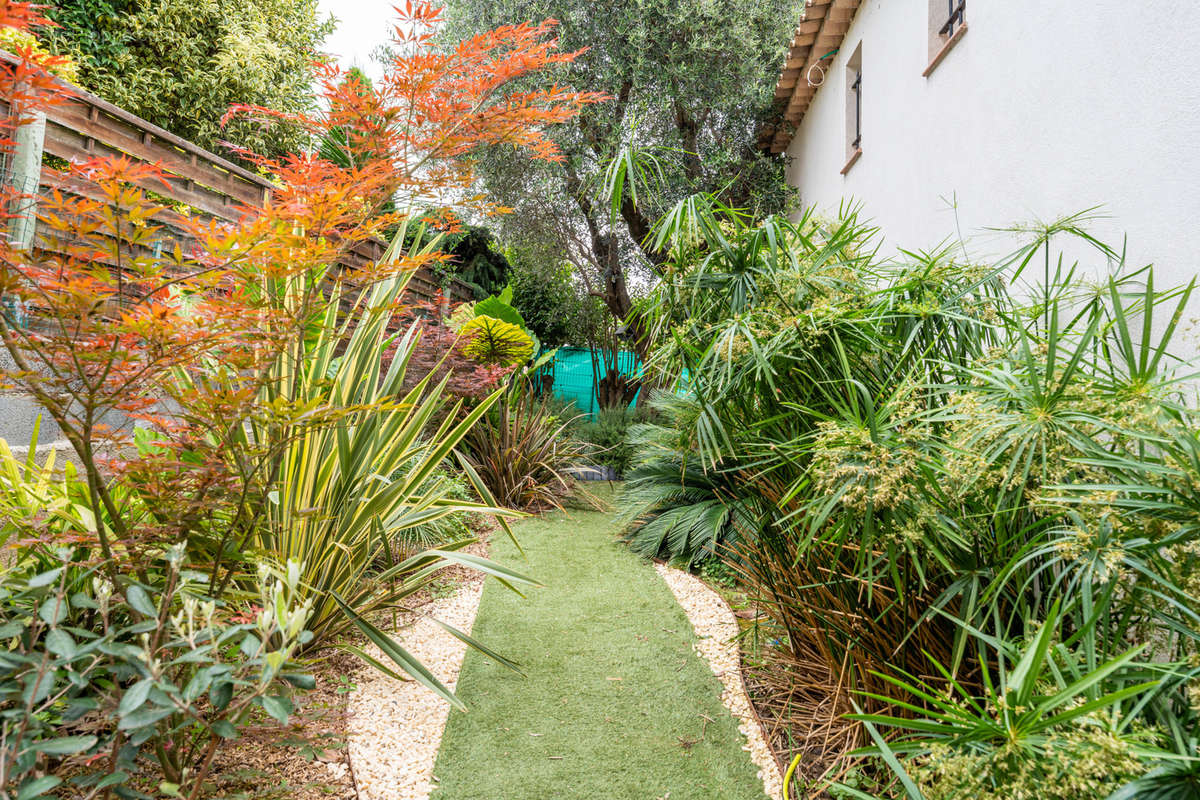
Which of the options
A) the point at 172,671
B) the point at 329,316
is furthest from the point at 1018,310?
the point at 172,671

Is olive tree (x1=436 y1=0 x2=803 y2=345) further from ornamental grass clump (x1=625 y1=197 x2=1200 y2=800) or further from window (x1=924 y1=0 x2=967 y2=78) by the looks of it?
ornamental grass clump (x1=625 y1=197 x2=1200 y2=800)

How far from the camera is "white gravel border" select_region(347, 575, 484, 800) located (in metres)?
1.86

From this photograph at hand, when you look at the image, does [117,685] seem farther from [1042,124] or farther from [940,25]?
[940,25]

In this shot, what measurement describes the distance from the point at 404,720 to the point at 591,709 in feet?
2.23

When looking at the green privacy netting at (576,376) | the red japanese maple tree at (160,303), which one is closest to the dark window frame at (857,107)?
the red japanese maple tree at (160,303)

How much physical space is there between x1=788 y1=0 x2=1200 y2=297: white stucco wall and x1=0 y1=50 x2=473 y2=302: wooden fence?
8.68 feet

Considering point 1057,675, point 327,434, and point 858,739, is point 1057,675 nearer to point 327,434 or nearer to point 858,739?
point 858,739

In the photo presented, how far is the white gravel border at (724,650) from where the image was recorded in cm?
201

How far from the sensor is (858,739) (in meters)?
1.87

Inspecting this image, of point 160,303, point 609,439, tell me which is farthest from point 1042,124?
point 609,439

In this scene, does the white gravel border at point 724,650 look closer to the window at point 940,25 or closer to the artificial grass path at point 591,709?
the artificial grass path at point 591,709

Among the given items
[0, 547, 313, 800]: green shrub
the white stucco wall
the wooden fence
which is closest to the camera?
[0, 547, 313, 800]: green shrub

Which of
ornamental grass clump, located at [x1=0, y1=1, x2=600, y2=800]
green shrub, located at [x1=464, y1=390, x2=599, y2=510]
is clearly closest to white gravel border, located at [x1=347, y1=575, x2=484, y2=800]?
ornamental grass clump, located at [x1=0, y1=1, x2=600, y2=800]

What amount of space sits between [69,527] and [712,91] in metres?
6.78
